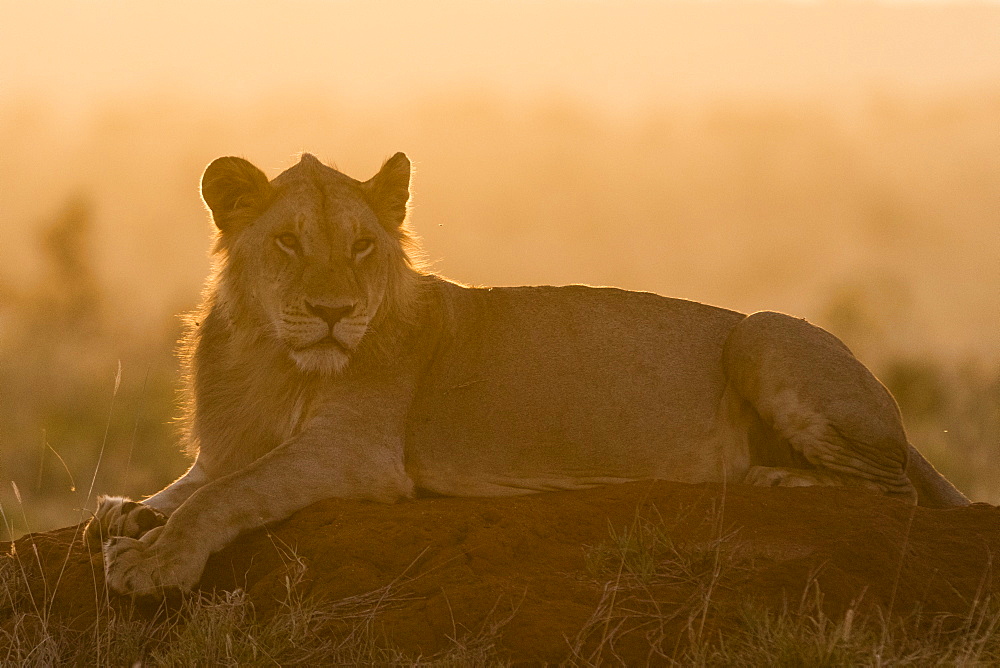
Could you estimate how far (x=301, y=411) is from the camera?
20.4ft

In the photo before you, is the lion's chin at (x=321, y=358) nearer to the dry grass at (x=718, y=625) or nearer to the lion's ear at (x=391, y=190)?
the lion's ear at (x=391, y=190)

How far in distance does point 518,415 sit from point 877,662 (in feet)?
9.44

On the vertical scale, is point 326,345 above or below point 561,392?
above

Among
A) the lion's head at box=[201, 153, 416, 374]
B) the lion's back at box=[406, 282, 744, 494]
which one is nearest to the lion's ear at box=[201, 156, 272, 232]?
the lion's head at box=[201, 153, 416, 374]

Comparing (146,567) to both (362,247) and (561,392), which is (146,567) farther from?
(561,392)

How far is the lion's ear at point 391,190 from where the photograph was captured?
661 centimetres

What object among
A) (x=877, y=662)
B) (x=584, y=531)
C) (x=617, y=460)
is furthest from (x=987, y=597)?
(x=617, y=460)

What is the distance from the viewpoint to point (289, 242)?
20.2ft

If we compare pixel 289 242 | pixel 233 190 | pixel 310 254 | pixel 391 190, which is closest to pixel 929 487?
pixel 391 190

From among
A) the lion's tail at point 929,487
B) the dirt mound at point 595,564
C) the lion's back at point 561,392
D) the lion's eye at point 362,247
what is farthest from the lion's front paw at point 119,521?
the lion's tail at point 929,487

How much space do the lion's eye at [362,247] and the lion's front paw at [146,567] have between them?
1877 mm

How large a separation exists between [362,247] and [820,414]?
8.61 ft

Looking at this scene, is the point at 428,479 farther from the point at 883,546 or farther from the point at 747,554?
the point at 883,546

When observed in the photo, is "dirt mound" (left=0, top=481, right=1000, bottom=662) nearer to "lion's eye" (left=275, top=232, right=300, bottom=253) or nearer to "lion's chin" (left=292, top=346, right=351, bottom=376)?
"lion's chin" (left=292, top=346, right=351, bottom=376)
